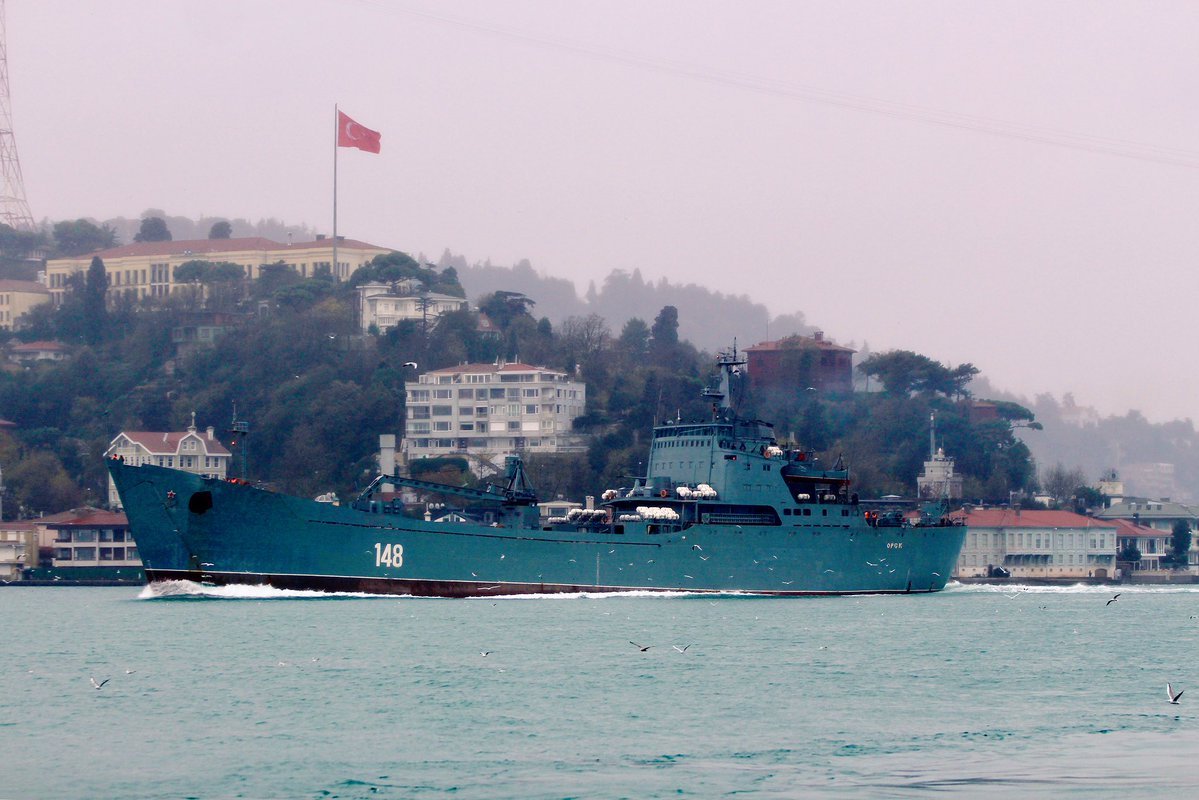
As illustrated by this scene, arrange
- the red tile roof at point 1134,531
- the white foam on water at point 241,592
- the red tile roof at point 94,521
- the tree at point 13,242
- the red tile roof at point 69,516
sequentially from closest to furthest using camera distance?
the white foam on water at point 241,592 → the red tile roof at point 94,521 → the red tile roof at point 69,516 → the red tile roof at point 1134,531 → the tree at point 13,242

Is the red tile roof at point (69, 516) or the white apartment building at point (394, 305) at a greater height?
the white apartment building at point (394, 305)

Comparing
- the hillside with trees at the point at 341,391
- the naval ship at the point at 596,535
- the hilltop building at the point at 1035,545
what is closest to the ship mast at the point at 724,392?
the naval ship at the point at 596,535

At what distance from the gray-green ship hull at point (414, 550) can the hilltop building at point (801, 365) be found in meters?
59.3

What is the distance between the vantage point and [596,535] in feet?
184

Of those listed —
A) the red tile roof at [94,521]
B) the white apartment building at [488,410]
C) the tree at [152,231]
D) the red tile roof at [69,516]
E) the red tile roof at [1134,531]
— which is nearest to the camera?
the red tile roof at [94,521]

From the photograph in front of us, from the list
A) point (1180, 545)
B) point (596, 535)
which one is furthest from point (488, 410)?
point (596, 535)

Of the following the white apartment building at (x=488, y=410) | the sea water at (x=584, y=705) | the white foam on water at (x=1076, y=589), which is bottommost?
the white foam on water at (x=1076, y=589)

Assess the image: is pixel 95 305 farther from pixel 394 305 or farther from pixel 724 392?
pixel 724 392

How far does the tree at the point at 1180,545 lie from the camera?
105 metres

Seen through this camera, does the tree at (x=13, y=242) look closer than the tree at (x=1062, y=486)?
No

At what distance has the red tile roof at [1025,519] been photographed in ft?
319

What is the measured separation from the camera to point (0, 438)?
10719 cm

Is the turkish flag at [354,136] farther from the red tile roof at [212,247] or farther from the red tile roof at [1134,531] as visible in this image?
the red tile roof at [1134,531]

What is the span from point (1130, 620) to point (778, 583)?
1219 centimetres
